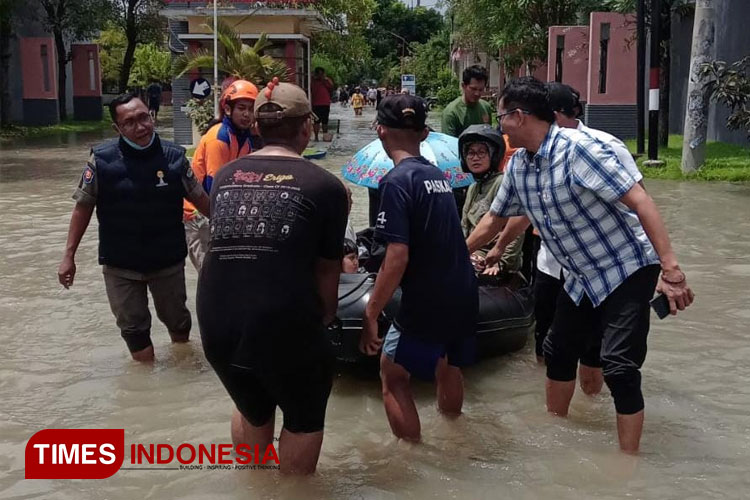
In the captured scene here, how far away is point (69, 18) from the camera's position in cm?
3178

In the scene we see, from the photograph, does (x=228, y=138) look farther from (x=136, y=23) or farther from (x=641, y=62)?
(x=136, y=23)

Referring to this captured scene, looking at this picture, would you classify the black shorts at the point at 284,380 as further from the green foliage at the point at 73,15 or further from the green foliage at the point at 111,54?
the green foliage at the point at 111,54

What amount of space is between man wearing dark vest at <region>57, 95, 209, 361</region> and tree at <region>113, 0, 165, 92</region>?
30.1m

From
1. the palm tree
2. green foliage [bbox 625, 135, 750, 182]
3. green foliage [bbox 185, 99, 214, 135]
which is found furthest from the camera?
green foliage [bbox 185, 99, 214, 135]

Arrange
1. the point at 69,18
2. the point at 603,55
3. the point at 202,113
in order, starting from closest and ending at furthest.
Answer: the point at 202,113 < the point at 603,55 < the point at 69,18

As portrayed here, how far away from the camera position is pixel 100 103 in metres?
35.8

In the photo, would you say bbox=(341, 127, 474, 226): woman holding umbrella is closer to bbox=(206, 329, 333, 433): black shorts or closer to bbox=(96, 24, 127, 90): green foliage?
bbox=(206, 329, 333, 433): black shorts

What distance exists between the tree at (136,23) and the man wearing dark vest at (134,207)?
98.9ft

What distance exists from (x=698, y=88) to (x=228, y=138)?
10.0m

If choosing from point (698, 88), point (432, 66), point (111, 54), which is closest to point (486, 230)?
point (698, 88)

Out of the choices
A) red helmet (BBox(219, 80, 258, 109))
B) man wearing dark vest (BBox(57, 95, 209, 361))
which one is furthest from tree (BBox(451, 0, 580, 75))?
man wearing dark vest (BBox(57, 95, 209, 361))

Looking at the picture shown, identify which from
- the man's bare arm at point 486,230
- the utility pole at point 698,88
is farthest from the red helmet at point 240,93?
the utility pole at point 698,88

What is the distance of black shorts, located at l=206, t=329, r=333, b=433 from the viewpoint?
128 inches

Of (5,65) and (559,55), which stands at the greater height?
(5,65)
